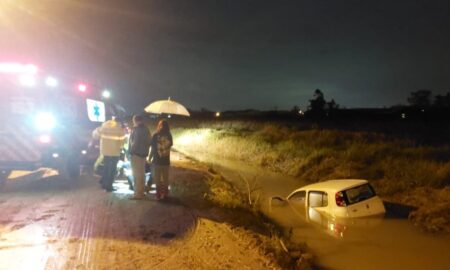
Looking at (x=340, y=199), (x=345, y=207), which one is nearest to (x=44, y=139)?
(x=340, y=199)

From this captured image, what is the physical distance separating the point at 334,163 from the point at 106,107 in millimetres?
10790

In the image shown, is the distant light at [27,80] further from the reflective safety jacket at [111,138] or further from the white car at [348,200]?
the white car at [348,200]

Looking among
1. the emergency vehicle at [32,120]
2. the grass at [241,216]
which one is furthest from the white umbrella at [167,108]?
the emergency vehicle at [32,120]

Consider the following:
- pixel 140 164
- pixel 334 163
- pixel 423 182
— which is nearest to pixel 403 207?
pixel 423 182

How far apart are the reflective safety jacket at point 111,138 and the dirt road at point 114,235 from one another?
102 cm

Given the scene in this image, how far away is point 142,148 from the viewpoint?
10039mm

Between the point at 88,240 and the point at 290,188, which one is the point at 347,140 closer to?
the point at 290,188

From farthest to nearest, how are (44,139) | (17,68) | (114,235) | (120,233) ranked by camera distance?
1. (44,139)
2. (17,68)
3. (120,233)
4. (114,235)

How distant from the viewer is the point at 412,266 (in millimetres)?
8281

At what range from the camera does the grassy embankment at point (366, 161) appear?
13584 mm

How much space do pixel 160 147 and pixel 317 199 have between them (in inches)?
181

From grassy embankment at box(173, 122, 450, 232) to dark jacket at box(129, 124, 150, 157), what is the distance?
718 centimetres

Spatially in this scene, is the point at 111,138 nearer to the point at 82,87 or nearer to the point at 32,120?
the point at 32,120

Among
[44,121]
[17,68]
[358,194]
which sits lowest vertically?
[358,194]
